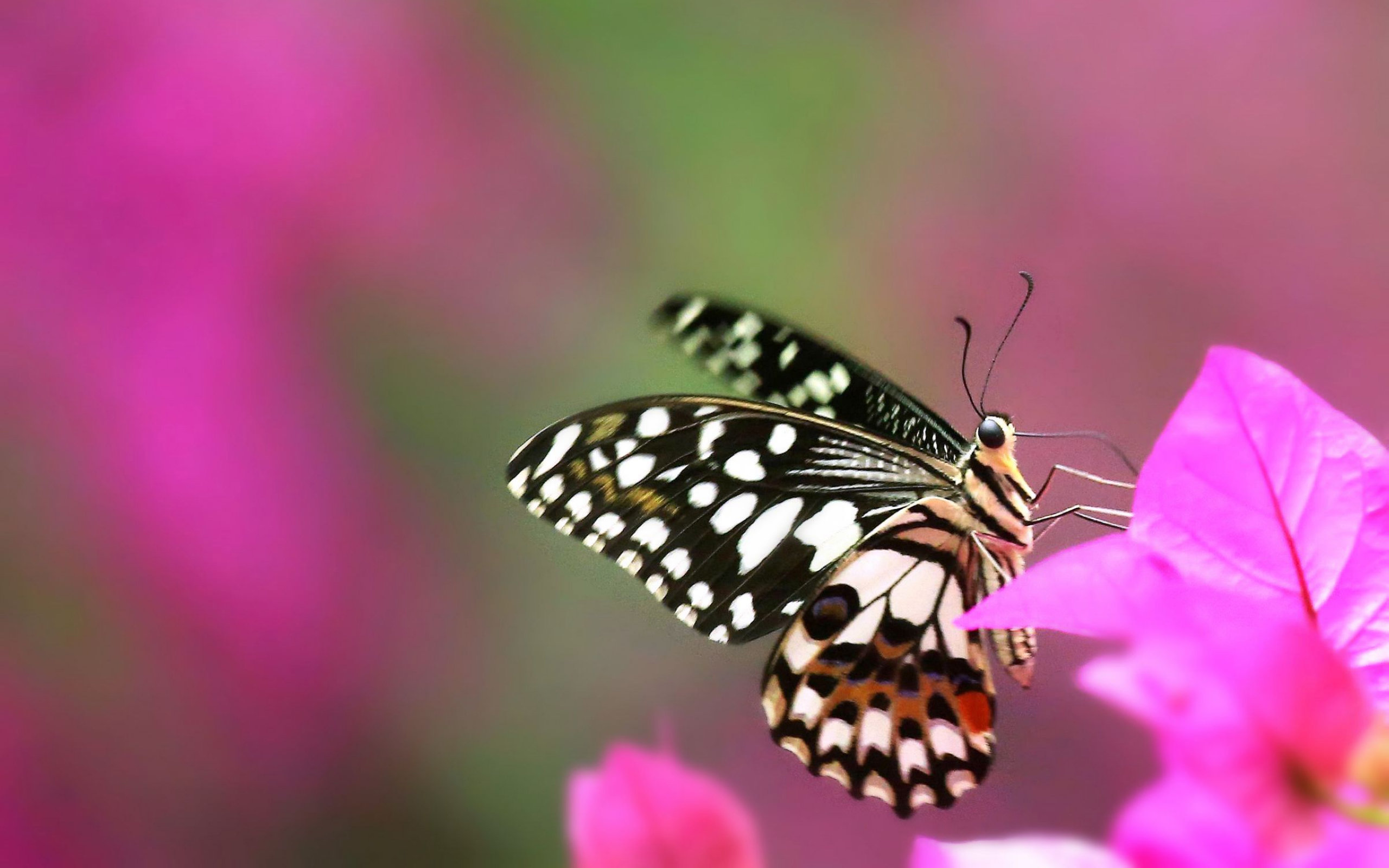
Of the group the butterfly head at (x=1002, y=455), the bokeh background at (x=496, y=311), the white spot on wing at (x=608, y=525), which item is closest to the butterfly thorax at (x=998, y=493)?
the butterfly head at (x=1002, y=455)

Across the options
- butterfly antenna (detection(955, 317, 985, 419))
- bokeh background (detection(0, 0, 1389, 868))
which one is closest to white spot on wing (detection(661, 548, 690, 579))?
butterfly antenna (detection(955, 317, 985, 419))

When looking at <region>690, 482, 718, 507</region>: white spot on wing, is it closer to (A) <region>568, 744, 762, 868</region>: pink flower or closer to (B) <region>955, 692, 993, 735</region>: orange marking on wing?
(B) <region>955, 692, 993, 735</region>: orange marking on wing

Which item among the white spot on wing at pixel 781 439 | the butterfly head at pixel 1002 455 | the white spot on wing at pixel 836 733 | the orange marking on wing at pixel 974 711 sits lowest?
the white spot on wing at pixel 836 733

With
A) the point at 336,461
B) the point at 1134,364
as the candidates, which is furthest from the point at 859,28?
the point at 336,461

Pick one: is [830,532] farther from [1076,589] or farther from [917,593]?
[1076,589]

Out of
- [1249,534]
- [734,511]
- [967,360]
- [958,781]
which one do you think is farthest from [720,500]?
[967,360]

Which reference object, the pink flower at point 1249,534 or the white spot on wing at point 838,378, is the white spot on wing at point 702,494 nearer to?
the white spot on wing at point 838,378
